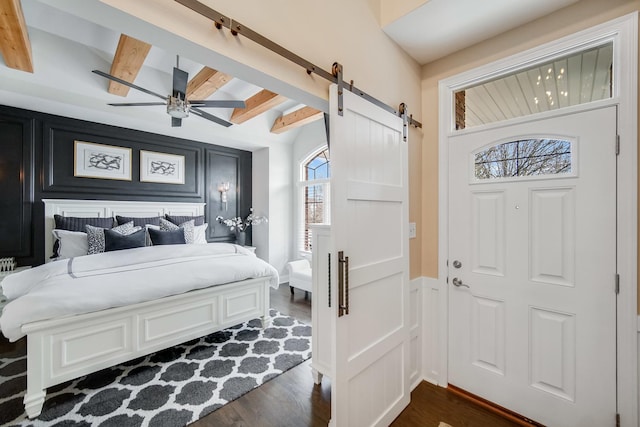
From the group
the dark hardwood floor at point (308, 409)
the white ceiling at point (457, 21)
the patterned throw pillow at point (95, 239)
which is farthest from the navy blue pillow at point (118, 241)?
the white ceiling at point (457, 21)

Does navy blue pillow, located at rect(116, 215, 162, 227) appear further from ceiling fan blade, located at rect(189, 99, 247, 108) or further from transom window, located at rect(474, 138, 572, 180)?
transom window, located at rect(474, 138, 572, 180)

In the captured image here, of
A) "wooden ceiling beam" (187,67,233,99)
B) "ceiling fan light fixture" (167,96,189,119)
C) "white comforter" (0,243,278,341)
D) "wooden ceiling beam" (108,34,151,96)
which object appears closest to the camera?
"white comforter" (0,243,278,341)

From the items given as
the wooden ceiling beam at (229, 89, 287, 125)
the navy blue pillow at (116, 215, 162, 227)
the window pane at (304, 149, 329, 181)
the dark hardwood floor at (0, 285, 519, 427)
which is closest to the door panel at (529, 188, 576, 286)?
the dark hardwood floor at (0, 285, 519, 427)

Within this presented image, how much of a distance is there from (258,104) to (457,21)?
261 centimetres

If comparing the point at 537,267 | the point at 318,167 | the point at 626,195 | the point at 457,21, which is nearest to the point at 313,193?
the point at 318,167

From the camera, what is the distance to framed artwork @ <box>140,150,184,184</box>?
4.25 m

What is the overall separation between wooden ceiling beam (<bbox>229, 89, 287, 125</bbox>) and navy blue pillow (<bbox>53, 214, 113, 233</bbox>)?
2.36 meters

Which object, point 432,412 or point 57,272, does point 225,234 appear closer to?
point 57,272

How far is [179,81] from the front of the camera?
2.57 m

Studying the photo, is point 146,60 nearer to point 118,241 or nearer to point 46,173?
point 46,173

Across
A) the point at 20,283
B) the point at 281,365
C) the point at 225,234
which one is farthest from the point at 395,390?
the point at 225,234

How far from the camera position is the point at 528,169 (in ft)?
5.88

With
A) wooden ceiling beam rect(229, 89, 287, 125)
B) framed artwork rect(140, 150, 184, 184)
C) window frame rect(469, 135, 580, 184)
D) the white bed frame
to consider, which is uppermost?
wooden ceiling beam rect(229, 89, 287, 125)

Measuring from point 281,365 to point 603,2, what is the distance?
11.3 ft
